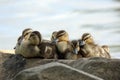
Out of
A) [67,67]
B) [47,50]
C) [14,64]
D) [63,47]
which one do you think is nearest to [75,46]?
[63,47]

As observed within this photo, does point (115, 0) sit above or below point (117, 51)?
above

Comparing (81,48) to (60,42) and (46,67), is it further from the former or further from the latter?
(46,67)

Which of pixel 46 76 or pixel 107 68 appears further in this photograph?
pixel 107 68

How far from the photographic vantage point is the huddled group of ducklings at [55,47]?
28.1 ft

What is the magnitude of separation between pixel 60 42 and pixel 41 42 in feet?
1.48

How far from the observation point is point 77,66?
284 inches

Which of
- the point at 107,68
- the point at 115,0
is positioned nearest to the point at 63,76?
the point at 107,68

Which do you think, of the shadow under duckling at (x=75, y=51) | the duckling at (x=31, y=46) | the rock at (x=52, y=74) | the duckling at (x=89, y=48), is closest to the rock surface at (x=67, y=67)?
the rock at (x=52, y=74)

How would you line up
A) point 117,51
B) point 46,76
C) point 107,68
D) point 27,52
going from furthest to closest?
point 117,51
point 27,52
point 107,68
point 46,76

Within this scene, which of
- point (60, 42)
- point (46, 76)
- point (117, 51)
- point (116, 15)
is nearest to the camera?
point (46, 76)

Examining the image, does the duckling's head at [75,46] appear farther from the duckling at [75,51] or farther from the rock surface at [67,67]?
the rock surface at [67,67]

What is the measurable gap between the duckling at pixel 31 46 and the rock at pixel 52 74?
2490 mm

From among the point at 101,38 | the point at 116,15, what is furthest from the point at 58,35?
the point at 116,15

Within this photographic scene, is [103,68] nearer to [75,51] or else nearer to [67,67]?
[67,67]
